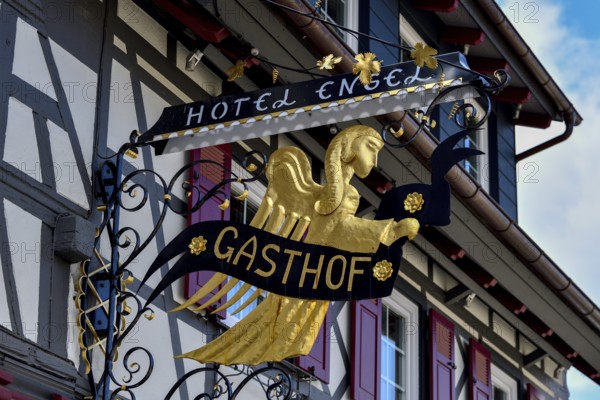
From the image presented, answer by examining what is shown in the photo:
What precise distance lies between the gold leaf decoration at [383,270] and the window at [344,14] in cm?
545

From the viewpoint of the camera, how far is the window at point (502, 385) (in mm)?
17109

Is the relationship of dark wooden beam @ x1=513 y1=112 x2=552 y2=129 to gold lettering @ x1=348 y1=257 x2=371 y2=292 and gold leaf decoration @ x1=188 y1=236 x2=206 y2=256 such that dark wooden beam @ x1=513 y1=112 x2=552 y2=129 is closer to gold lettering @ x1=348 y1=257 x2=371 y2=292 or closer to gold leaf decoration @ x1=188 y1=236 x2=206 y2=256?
gold leaf decoration @ x1=188 y1=236 x2=206 y2=256

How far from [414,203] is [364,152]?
71 cm

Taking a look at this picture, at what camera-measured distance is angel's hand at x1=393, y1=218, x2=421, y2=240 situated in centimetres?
959

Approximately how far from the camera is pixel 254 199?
1295cm

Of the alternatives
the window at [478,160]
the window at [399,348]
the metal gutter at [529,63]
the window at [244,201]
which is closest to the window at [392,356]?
the window at [399,348]

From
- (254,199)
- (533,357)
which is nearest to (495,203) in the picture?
(254,199)

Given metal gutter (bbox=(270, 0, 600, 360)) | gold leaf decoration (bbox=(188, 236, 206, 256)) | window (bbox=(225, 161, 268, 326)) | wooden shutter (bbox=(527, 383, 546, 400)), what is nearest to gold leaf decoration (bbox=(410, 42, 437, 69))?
gold leaf decoration (bbox=(188, 236, 206, 256))

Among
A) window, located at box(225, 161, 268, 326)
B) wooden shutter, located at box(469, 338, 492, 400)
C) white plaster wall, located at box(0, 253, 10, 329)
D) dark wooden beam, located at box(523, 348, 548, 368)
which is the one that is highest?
dark wooden beam, located at box(523, 348, 548, 368)

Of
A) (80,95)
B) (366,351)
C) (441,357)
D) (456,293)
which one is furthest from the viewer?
(456,293)

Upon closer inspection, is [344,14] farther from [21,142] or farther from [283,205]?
[21,142]

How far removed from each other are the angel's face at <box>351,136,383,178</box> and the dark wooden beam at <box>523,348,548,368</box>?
7780mm

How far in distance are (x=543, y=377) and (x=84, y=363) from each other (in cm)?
871

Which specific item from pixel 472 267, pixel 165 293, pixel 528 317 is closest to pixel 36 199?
pixel 165 293
